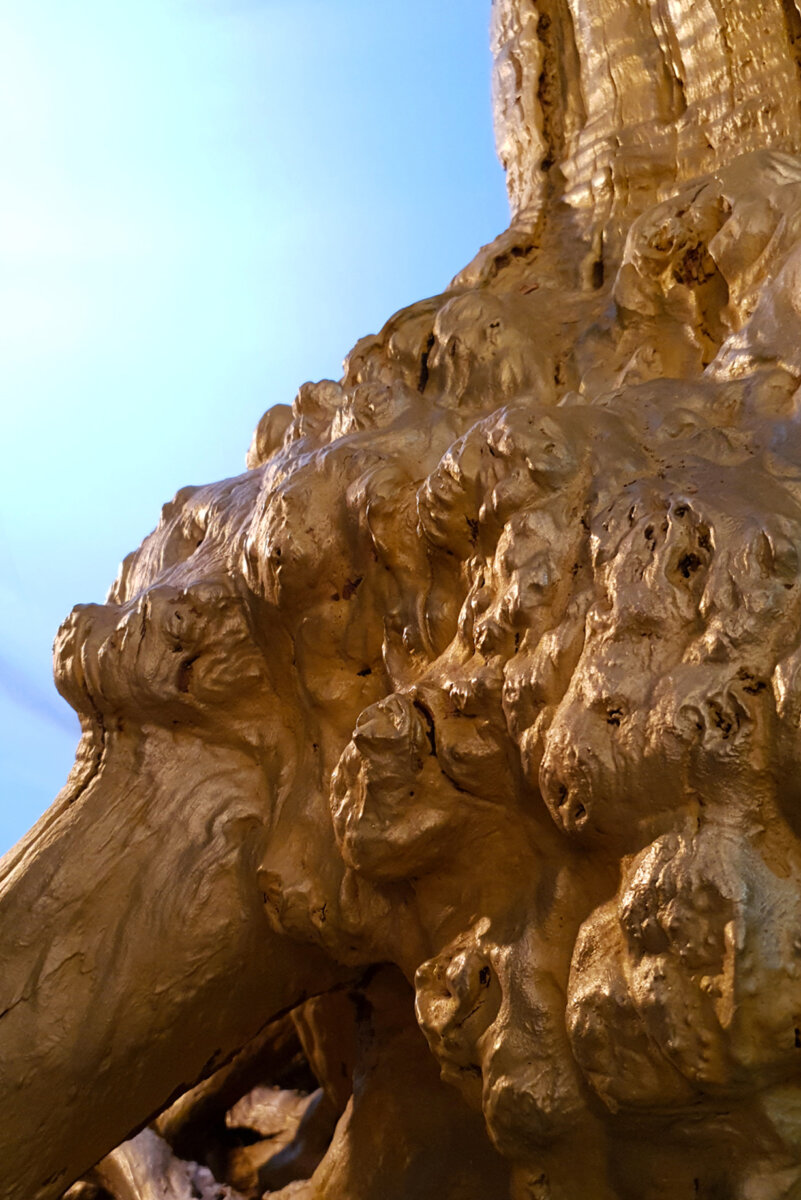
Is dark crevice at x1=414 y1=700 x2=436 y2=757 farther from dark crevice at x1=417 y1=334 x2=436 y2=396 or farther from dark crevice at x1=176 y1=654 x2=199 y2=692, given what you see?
dark crevice at x1=417 y1=334 x2=436 y2=396

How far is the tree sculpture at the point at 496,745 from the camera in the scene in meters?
0.57

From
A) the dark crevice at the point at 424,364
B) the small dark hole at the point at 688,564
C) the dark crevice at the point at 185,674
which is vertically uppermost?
the dark crevice at the point at 424,364

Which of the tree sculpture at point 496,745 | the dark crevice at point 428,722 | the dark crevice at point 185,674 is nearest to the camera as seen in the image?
the tree sculpture at point 496,745

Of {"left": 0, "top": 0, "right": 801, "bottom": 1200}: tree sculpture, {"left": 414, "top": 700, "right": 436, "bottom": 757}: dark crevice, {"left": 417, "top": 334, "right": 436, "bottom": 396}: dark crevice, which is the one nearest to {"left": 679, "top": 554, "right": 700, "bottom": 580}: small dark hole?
{"left": 0, "top": 0, "right": 801, "bottom": 1200}: tree sculpture

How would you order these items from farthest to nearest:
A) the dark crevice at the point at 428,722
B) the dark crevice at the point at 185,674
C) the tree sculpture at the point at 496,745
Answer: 1. the dark crevice at the point at 185,674
2. the dark crevice at the point at 428,722
3. the tree sculpture at the point at 496,745

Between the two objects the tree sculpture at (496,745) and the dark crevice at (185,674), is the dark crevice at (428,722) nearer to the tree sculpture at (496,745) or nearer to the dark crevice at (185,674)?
the tree sculpture at (496,745)

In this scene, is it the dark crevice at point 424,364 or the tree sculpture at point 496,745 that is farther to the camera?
the dark crevice at point 424,364

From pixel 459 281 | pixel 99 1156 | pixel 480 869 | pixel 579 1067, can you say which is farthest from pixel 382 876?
pixel 459 281

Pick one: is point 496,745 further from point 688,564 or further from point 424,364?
point 424,364

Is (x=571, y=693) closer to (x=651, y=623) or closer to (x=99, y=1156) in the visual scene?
(x=651, y=623)

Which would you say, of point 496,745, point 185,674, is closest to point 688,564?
point 496,745

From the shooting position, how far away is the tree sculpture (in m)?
0.57

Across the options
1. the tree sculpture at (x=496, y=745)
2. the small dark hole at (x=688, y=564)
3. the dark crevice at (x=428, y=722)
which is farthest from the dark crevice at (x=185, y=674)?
the small dark hole at (x=688, y=564)

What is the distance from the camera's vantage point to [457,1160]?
31.9 inches
